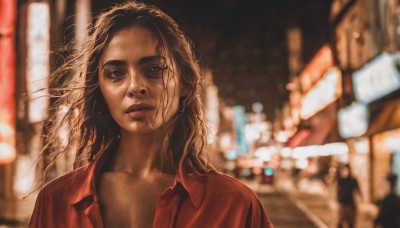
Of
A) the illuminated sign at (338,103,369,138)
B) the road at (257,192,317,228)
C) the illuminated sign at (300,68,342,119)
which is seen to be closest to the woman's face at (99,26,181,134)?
the road at (257,192,317,228)

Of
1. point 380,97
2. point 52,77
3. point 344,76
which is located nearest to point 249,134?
point 344,76

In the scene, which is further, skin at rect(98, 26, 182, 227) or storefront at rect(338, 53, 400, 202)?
storefront at rect(338, 53, 400, 202)

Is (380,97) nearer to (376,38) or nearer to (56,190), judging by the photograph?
(376,38)

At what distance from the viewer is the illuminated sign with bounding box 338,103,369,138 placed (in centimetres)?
1762

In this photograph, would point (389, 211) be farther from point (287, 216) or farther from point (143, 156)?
point (287, 216)

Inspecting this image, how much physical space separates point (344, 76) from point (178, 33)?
69.5 feet

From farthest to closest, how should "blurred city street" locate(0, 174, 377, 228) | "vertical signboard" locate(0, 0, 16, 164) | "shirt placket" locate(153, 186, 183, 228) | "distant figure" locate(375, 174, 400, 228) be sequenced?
1. "blurred city street" locate(0, 174, 377, 228)
2. "vertical signboard" locate(0, 0, 16, 164)
3. "distant figure" locate(375, 174, 400, 228)
4. "shirt placket" locate(153, 186, 183, 228)

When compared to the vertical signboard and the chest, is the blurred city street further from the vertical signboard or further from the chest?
the chest

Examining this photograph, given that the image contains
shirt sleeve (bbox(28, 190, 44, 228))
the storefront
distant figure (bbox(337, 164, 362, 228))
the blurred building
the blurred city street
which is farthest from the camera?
the blurred city street

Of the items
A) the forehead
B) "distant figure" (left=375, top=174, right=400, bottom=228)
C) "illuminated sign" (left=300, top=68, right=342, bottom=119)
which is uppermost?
"illuminated sign" (left=300, top=68, right=342, bottom=119)

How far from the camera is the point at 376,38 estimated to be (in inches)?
733

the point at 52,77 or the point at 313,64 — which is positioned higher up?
the point at 313,64

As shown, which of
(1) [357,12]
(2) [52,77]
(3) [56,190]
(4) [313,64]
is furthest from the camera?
(4) [313,64]

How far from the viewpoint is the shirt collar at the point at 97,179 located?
74.3 inches
